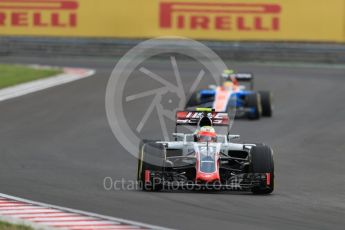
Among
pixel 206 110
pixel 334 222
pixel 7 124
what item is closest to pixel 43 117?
pixel 7 124

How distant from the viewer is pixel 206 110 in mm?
12961

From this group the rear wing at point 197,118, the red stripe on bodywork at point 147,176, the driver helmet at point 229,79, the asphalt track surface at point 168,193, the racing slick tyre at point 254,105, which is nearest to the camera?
the asphalt track surface at point 168,193

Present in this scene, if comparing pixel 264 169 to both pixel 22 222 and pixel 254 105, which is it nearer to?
pixel 22 222

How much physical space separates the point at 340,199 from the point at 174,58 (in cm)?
2434

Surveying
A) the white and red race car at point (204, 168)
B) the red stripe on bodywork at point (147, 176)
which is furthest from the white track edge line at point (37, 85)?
the red stripe on bodywork at point (147, 176)

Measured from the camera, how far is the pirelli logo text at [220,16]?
3522 centimetres

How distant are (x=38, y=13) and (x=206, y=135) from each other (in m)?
24.6

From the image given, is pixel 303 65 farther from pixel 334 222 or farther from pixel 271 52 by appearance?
pixel 334 222

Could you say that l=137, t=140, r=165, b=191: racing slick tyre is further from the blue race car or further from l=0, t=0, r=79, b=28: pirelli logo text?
l=0, t=0, r=79, b=28: pirelli logo text

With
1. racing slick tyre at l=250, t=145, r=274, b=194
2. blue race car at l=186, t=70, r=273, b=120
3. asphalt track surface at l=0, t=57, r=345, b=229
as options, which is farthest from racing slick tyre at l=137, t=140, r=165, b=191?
blue race car at l=186, t=70, r=273, b=120

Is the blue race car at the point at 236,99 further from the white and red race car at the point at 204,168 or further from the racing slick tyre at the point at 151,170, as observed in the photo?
the racing slick tyre at the point at 151,170

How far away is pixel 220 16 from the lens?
1395 inches

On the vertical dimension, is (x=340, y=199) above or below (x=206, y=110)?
below

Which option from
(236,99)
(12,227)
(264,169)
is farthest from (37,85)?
(12,227)
